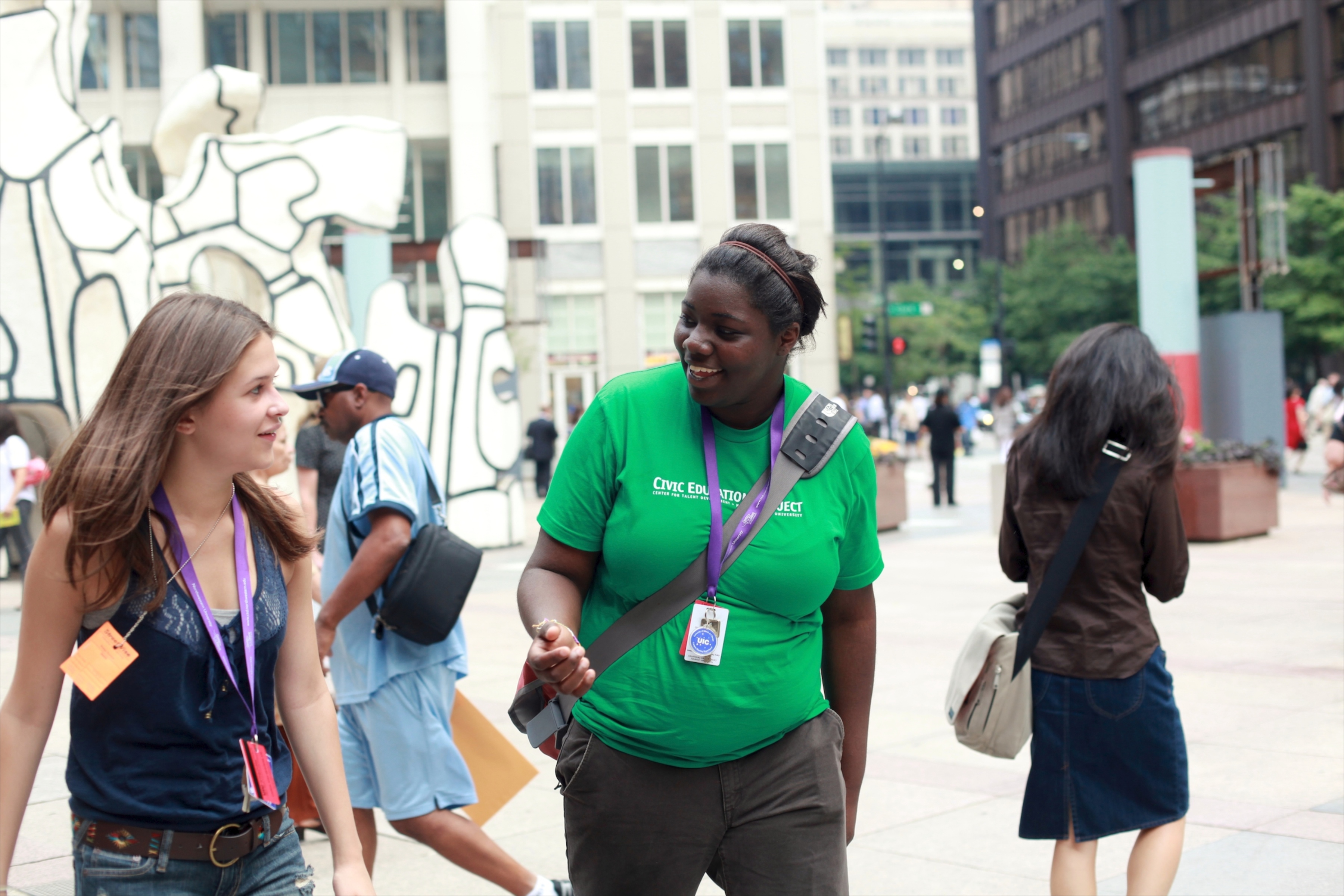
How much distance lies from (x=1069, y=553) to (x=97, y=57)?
37819 mm

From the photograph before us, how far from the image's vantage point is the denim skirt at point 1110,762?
3.69m

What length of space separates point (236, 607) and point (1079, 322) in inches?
2238

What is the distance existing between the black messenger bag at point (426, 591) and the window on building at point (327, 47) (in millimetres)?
35655

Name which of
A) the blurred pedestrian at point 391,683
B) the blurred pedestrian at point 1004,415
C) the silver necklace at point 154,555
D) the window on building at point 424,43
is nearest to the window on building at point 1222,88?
the blurred pedestrian at point 1004,415

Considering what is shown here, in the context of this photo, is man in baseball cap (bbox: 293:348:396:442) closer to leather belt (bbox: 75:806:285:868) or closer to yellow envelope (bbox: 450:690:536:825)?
yellow envelope (bbox: 450:690:536:825)

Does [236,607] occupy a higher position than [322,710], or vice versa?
[236,607]

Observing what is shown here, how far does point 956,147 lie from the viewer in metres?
137

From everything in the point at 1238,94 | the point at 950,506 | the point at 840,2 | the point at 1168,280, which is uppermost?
the point at 840,2

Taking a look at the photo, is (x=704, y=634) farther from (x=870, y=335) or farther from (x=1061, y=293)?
(x=1061, y=293)

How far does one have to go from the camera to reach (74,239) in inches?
564

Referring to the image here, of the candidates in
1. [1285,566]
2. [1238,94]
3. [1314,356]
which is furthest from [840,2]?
[1285,566]

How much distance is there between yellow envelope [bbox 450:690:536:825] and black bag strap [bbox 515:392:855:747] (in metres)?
1.98

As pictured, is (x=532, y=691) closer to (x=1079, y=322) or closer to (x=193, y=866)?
(x=193, y=866)

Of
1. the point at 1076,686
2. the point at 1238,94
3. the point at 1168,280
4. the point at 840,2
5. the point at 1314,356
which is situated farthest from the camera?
the point at 840,2
